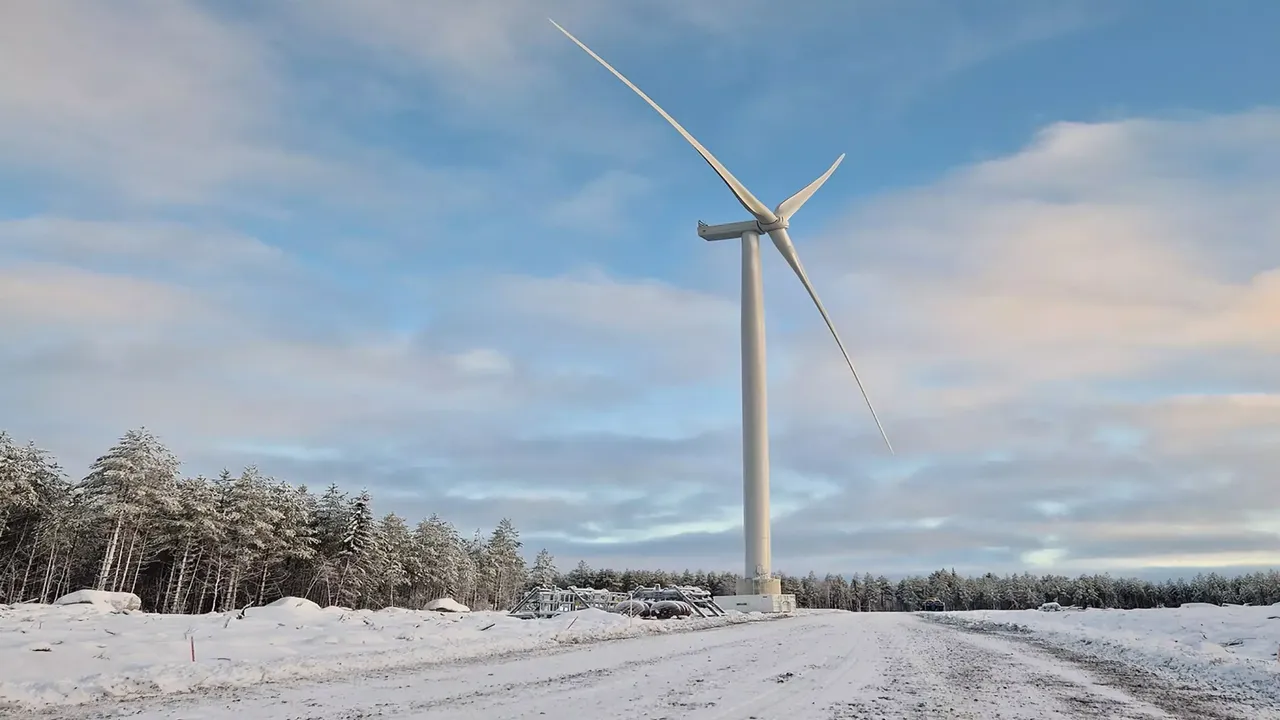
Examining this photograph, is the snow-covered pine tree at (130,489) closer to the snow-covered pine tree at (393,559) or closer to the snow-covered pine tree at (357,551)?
the snow-covered pine tree at (357,551)

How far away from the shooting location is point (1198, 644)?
22766 mm

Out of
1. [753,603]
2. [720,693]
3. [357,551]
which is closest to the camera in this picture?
[720,693]

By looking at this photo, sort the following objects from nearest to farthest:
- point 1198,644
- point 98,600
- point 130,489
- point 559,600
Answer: point 1198,644 < point 98,600 < point 559,600 < point 130,489

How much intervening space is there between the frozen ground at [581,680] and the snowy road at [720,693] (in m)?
0.05

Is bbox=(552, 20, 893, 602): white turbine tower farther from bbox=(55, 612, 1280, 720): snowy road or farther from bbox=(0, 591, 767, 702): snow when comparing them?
bbox=(55, 612, 1280, 720): snowy road

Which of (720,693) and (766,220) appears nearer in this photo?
(720,693)

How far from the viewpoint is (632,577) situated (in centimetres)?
17700

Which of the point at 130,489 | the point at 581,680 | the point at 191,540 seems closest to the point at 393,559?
the point at 191,540

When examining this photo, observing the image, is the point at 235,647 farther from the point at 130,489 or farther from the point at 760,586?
the point at 760,586

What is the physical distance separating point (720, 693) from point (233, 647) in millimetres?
13589

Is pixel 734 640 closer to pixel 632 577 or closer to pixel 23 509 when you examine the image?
pixel 23 509

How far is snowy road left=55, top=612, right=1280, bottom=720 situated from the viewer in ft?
35.7

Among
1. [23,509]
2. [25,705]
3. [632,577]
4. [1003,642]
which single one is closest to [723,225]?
[1003,642]

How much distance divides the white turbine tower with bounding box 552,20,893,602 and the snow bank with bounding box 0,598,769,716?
35.5 m
